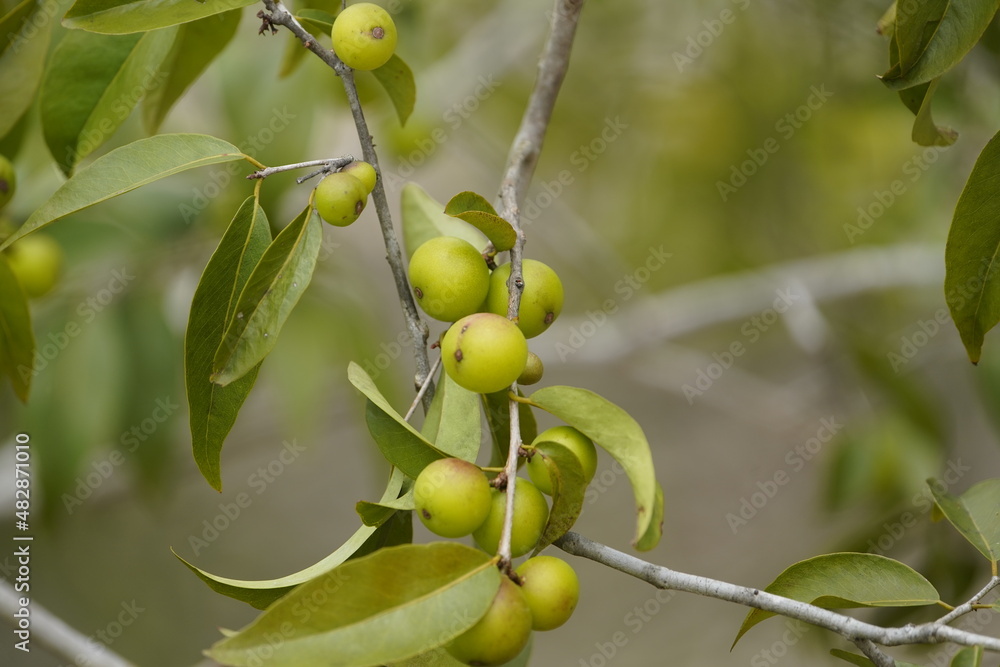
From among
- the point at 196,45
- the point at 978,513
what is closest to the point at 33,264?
the point at 196,45

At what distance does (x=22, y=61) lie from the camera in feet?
2.62

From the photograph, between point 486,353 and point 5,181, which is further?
point 5,181

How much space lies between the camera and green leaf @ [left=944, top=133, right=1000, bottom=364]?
603 mm

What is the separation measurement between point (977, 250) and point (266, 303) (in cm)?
55

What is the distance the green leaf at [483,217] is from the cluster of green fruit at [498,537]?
0.16m

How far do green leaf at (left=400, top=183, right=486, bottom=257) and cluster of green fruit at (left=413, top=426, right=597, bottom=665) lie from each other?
30cm

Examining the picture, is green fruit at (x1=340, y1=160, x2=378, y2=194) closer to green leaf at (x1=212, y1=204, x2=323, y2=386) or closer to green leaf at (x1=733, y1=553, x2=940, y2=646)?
green leaf at (x1=212, y1=204, x2=323, y2=386)

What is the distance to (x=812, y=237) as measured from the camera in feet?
8.53

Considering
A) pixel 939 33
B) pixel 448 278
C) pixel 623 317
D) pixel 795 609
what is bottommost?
pixel 623 317

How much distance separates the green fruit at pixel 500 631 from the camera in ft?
1.53

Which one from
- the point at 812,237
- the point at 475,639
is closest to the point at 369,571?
the point at 475,639

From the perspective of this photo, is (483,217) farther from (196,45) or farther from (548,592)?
(196,45)

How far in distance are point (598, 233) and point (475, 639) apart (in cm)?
255

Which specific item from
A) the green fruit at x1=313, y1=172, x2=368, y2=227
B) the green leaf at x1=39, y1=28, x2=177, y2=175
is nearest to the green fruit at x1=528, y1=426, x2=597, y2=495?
the green fruit at x1=313, y1=172, x2=368, y2=227
